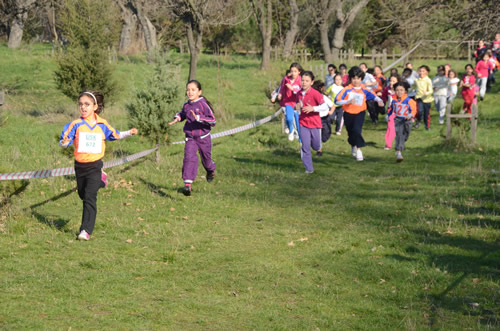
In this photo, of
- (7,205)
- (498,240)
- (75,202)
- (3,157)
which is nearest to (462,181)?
(498,240)

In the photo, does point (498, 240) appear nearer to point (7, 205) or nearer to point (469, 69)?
point (7, 205)

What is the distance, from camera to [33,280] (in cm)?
700

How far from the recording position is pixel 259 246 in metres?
8.59

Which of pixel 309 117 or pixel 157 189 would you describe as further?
pixel 309 117

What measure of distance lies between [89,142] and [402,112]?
28.0 feet

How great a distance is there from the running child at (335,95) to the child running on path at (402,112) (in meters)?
2.55

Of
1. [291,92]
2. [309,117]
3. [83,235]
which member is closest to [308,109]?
[309,117]

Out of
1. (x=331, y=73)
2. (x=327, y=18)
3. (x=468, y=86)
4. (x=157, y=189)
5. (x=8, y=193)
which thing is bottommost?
(x=157, y=189)

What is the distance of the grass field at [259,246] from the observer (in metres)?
6.25

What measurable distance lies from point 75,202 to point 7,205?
165 cm

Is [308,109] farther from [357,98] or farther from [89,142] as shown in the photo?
[89,142]

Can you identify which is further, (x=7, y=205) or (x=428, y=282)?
(x=7, y=205)

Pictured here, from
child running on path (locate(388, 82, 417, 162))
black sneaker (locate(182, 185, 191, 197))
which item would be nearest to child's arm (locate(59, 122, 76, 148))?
black sneaker (locate(182, 185, 191, 197))

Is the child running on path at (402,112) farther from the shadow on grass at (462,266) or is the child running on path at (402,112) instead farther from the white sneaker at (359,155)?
the shadow on grass at (462,266)
